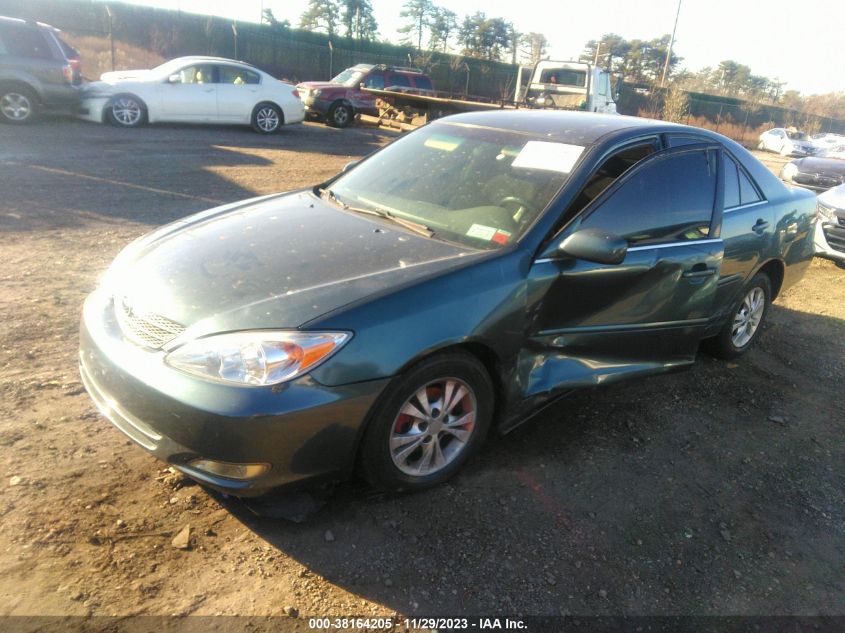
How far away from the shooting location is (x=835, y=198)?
339 inches

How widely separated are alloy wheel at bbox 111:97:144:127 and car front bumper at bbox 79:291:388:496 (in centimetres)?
1194

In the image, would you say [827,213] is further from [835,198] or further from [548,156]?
[548,156]

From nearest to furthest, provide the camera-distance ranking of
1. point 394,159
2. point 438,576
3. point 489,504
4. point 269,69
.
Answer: point 438,576 → point 489,504 → point 394,159 → point 269,69

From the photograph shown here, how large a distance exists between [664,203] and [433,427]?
6.33 ft

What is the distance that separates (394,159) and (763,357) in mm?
3305

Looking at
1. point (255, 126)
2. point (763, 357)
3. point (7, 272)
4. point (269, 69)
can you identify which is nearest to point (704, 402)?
point (763, 357)

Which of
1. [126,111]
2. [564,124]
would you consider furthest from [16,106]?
[564,124]

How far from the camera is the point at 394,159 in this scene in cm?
405

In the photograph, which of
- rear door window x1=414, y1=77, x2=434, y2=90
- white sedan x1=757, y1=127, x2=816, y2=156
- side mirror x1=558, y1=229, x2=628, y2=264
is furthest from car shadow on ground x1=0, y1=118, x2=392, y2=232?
white sedan x1=757, y1=127, x2=816, y2=156

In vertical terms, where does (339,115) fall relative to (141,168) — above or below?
above

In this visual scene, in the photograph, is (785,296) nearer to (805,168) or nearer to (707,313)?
(707,313)

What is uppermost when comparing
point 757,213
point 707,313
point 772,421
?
point 757,213

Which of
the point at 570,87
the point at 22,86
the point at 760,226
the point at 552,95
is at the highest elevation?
the point at 570,87

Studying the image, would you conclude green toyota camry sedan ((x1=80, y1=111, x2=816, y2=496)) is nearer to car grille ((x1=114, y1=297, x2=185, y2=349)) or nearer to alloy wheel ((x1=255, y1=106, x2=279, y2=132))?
car grille ((x1=114, y1=297, x2=185, y2=349))
